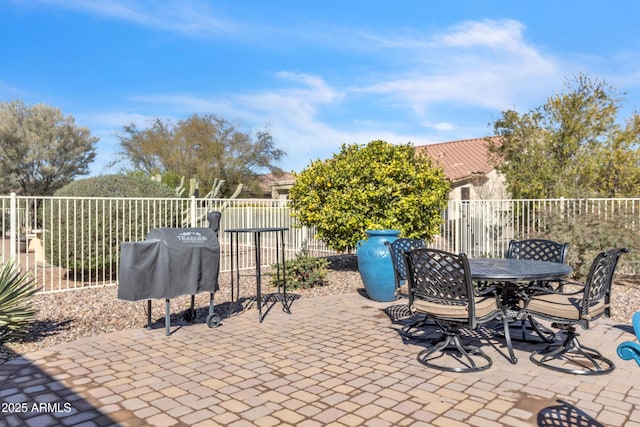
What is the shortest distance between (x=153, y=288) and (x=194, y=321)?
3.93 feet

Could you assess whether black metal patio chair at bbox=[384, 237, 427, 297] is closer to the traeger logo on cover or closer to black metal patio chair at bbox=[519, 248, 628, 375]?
black metal patio chair at bbox=[519, 248, 628, 375]

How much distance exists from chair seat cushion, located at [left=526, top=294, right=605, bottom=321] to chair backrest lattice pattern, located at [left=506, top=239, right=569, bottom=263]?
1265 millimetres

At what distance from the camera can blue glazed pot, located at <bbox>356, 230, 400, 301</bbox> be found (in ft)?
24.0

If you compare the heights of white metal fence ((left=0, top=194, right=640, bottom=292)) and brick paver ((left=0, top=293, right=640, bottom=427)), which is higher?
white metal fence ((left=0, top=194, right=640, bottom=292))

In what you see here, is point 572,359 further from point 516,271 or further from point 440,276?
point 440,276

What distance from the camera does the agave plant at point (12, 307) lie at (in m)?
4.85

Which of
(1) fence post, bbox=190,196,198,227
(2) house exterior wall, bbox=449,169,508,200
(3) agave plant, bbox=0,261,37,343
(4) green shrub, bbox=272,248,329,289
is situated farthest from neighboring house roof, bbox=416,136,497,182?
(3) agave plant, bbox=0,261,37,343

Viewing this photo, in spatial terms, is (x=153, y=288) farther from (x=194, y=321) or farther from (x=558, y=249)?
(x=558, y=249)

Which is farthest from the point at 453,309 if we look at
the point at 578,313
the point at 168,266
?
the point at 168,266

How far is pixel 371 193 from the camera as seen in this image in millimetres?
9406

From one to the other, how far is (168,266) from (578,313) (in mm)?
4382

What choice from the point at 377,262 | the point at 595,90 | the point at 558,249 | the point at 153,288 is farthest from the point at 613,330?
the point at 595,90

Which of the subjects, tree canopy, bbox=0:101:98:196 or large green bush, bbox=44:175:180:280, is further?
tree canopy, bbox=0:101:98:196

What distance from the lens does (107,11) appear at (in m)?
9.96
